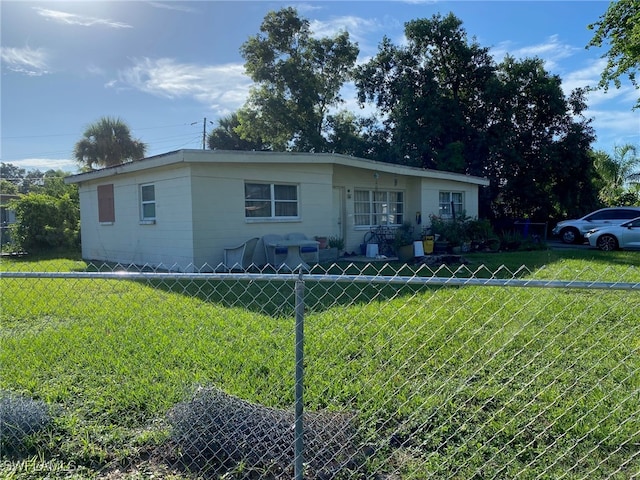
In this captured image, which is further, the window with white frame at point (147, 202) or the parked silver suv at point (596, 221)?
the parked silver suv at point (596, 221)

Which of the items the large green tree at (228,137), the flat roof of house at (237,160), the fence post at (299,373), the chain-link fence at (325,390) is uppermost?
the large green tree at (228,137)

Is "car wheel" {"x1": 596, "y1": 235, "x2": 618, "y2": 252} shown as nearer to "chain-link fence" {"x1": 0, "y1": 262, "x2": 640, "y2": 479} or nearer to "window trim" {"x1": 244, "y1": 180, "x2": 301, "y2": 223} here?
"chain-link fence" {"x1": 0, "y1": 262, "x2": 640, "y2": 479}

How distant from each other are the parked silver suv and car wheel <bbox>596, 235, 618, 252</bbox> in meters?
3.38

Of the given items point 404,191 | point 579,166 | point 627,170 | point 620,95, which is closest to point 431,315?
point 404,191

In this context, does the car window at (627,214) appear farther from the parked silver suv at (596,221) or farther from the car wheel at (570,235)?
the car wheel at (570,235)

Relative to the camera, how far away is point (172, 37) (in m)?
9.33

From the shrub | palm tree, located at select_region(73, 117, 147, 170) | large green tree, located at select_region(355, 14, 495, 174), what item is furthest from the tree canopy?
the shrub

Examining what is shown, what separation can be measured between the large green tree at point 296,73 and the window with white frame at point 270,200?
14.1m

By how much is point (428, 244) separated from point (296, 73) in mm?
15611

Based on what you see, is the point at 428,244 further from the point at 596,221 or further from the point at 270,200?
the point at 596,221

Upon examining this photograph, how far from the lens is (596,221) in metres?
18.5

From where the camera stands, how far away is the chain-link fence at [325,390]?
272 centimetres

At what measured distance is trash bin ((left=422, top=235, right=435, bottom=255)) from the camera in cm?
1411

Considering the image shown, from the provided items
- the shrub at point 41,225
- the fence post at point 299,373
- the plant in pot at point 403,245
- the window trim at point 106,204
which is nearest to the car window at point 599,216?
the plant in pot at point 403,245
